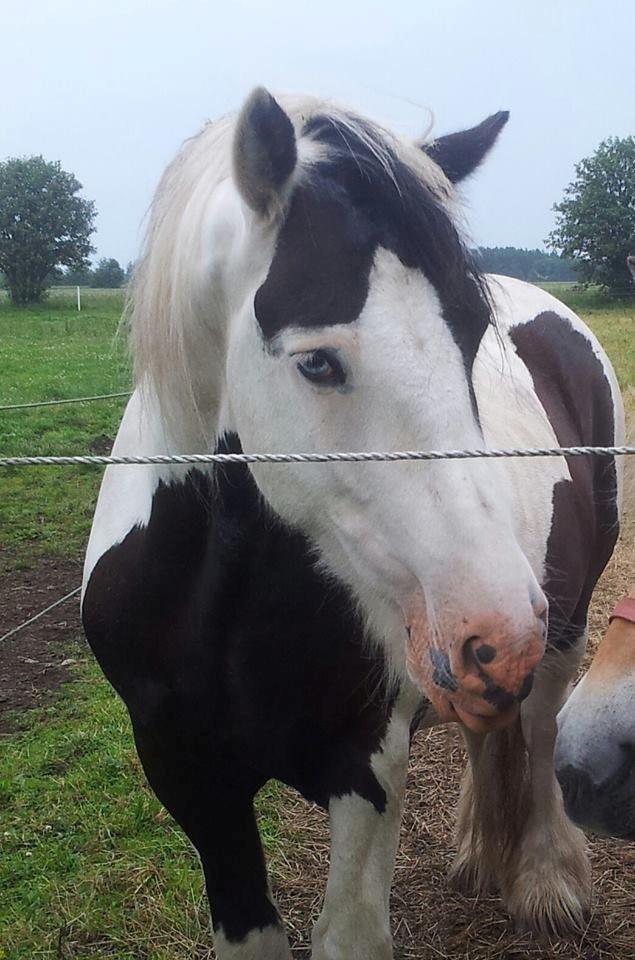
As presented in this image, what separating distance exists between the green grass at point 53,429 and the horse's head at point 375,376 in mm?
554

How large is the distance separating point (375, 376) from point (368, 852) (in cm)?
114

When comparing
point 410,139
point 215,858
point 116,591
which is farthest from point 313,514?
point 215,858

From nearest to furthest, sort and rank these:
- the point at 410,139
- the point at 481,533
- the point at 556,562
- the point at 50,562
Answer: the point at 481,533 < the point at 410,139 < the point at 556,562 < the point at 50,562

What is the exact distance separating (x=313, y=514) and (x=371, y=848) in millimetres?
843

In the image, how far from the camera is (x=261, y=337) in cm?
157

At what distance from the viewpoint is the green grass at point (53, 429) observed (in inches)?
235

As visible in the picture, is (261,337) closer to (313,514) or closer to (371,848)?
(313,514)

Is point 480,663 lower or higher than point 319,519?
lower

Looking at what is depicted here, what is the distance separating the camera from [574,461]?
2.98 m

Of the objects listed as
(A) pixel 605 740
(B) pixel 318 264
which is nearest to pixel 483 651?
(A) pixel 605 740

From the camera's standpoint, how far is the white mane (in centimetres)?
170

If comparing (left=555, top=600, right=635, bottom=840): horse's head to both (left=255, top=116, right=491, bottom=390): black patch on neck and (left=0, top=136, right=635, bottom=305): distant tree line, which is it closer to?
(left=255, top=116, right=491, bottom=390): black patch on neck

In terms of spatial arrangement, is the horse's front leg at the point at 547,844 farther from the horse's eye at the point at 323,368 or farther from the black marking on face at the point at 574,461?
the horse's eye at the point at 323,368

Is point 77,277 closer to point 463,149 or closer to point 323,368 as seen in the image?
point 463,149
